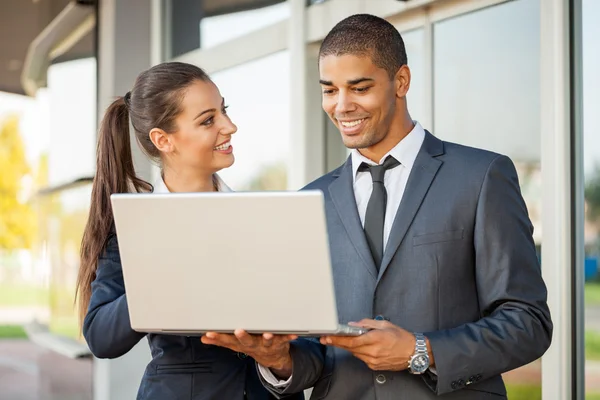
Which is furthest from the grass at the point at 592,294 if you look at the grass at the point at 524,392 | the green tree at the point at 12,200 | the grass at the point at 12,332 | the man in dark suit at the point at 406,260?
the green tree at the point at 12,200

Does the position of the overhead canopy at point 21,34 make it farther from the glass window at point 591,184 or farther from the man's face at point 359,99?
the man's face at point 359,99

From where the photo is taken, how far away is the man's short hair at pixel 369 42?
2111 mm

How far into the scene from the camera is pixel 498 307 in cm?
190

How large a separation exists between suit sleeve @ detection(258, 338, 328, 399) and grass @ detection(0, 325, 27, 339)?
363 inches

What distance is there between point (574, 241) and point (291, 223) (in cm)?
143

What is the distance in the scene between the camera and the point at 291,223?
1.63 meters

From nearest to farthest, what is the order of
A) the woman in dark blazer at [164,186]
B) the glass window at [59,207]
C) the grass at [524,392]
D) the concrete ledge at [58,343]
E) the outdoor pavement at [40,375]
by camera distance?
the woman in dark blazer at [164,186] → the grass at [524,392] → the concrete ledge at [58,343] → the glass window at [59,207] → the outdoor pavement at [40,375]

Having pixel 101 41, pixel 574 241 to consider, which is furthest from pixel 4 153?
pixel 574 241

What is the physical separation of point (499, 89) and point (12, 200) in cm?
1315

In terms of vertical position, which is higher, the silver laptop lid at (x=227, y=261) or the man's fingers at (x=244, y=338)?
the silver laptop lid at (x=227, y=261)

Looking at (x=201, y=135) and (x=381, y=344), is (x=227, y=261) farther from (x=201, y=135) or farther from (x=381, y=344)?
(x=201, y=135)

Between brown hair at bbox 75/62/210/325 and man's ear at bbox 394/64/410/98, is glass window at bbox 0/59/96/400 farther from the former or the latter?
man's ear at bbox 394/64/410/98

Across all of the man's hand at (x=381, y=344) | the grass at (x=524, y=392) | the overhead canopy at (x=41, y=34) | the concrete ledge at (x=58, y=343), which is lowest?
the concrete ledge at (x=58, y=343)

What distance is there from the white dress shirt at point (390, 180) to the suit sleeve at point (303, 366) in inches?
0.7
